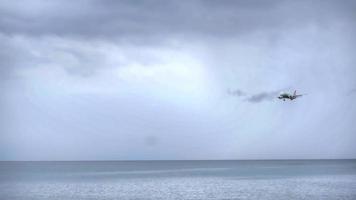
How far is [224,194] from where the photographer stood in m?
102

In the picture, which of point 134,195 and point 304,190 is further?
point 304,190

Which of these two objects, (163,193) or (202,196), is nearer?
(202,196)

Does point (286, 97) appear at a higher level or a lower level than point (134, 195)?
higher

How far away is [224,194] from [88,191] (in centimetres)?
2916

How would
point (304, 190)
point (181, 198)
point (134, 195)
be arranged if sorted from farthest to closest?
1. point (304, 190)
2. point (134, 195)
3. point (181, 198)

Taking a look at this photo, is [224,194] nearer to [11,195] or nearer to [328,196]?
[328,196]

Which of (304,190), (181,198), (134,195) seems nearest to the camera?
(181,198)

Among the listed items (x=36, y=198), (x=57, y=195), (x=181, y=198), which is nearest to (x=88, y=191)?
(x=57, y=195)

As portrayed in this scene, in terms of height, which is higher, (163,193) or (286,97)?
(286,97)

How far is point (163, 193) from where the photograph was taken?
104312 millimetres

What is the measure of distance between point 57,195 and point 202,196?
28.1 m

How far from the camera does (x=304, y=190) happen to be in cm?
10894

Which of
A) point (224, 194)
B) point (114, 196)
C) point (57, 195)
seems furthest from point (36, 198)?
point (224, 194)

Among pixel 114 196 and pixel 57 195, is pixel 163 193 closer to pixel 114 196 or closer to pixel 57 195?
pixel 114 196
